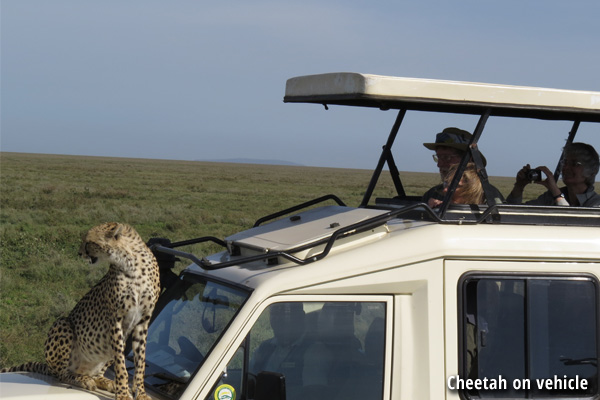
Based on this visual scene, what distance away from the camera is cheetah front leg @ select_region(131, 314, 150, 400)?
11.4 feet

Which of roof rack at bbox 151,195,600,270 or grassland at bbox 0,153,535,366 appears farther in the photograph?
grassland at bbox 0,153,535,366

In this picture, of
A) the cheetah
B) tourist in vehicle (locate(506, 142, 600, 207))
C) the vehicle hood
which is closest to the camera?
the vehicle hood

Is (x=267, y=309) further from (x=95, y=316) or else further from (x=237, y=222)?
(x=237, y=222)

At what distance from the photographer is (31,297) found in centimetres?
1270

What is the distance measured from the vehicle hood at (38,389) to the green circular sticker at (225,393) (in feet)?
2.01

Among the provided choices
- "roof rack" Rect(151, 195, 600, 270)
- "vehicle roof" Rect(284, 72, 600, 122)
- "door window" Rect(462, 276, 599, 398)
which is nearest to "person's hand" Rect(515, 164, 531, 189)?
"roof rack" Rect(151, 195, 600, 270)

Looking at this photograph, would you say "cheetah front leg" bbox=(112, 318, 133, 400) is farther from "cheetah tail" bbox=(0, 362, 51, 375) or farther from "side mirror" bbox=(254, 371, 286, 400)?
"side mirror" bbox=(254, 371, 286, 400)

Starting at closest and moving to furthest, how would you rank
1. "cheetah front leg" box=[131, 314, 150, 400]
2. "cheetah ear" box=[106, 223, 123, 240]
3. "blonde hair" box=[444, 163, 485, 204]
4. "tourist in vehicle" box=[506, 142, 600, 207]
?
"cheetah front leg" box=[131, 314, 150, 400]
"cheetah ear" box=[106, 223, 123, 240]
"blonde hair" box=[444, 163, 485, 204]
"tourist in vehicle" box=[506, 142, 600, 207]

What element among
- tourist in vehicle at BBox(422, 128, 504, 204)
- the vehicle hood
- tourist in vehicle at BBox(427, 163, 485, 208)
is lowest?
the vehicle hood

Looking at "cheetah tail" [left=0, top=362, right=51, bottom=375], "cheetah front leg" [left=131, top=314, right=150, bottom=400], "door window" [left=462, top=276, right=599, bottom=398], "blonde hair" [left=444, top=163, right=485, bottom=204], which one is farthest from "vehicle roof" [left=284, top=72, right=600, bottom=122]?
"cheetah tail" [left=0, top=362, right=51, bottom=375]

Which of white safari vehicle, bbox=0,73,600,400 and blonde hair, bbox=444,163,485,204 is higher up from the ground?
blonde hair, bbox=444,163,485,204

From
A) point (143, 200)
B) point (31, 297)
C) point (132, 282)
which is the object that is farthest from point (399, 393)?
point (143, 200)

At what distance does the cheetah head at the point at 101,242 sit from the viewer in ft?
12.1

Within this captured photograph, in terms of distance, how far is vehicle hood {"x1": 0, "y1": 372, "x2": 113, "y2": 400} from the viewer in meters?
3.29
